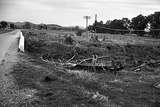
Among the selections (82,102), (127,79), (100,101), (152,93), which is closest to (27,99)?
(82,102)

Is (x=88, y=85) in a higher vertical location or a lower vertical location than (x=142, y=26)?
lower

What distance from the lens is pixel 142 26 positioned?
67.9 metres

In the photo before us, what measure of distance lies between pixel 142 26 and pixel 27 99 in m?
65.4

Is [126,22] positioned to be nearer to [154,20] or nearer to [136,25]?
[136,25]

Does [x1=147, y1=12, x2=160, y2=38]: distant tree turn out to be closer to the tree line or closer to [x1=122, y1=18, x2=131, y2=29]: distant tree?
the tree line

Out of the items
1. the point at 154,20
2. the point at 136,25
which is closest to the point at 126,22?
the point at 136,25

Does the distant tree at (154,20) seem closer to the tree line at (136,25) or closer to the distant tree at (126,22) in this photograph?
the tree line at (136,25)

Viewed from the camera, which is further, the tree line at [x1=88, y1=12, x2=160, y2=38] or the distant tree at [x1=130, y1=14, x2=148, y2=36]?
the distant tree at [x1=130, y1=14, x2=148, y2=36]

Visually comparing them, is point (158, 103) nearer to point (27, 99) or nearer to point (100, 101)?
point (100, 101)

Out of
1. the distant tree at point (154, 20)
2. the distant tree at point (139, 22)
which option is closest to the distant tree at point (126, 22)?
the distant tree at point (139, 22)

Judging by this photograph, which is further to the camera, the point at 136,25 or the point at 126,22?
the point at 126,22

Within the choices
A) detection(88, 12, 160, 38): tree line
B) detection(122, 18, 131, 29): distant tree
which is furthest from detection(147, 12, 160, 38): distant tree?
detection(122, 18, 131, 29): distant tree

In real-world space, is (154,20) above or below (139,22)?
above

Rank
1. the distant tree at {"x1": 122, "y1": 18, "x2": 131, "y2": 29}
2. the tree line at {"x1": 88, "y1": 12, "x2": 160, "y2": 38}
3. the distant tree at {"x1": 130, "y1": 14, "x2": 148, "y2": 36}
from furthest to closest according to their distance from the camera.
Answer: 1. the distant tree at {"x1": 122, "y1": 18, "x2": 131, "y2": 29}
2. the distant tree at {"x1": 130, "y1": 14, "x2": 148, "y2": 36}
3. the tree line at {"x1": 88, "y1": 12, "x2": 160, "y2": 38}
